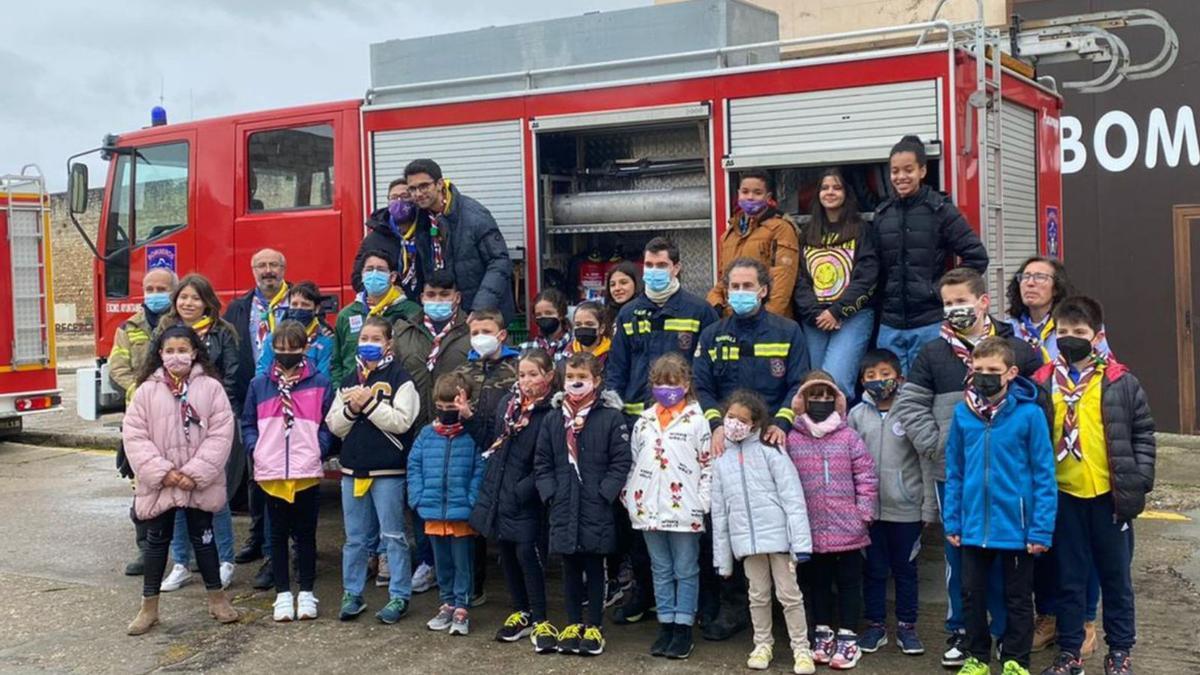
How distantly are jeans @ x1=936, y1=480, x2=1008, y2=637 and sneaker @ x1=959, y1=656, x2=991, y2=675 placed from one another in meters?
0.20

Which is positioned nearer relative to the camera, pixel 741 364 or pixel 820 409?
pixel 820 409

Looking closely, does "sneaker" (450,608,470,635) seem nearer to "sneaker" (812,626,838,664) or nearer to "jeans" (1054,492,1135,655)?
"sneaker" (812,626,838,664)

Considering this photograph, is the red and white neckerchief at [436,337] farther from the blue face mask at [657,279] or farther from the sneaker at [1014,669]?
the sneaker at [1014,669]

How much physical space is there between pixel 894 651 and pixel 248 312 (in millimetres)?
4182

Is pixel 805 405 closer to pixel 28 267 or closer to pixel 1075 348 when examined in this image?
pixel 1075 348

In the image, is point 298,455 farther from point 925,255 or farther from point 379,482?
point 925,255

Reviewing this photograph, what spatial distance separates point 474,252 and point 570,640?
2386mm

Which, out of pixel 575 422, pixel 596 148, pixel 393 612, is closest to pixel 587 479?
pixel 575 422

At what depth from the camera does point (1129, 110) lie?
11258 mm

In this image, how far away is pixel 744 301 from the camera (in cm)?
541

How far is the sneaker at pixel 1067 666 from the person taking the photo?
477 cm

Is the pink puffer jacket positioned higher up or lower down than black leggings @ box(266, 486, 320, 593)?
higher up

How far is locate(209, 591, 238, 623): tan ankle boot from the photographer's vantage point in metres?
5.94

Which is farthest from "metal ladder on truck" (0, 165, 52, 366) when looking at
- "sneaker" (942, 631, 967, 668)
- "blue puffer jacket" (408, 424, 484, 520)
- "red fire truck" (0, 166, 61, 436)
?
"sneaker" (942, 631, 967, 668)
